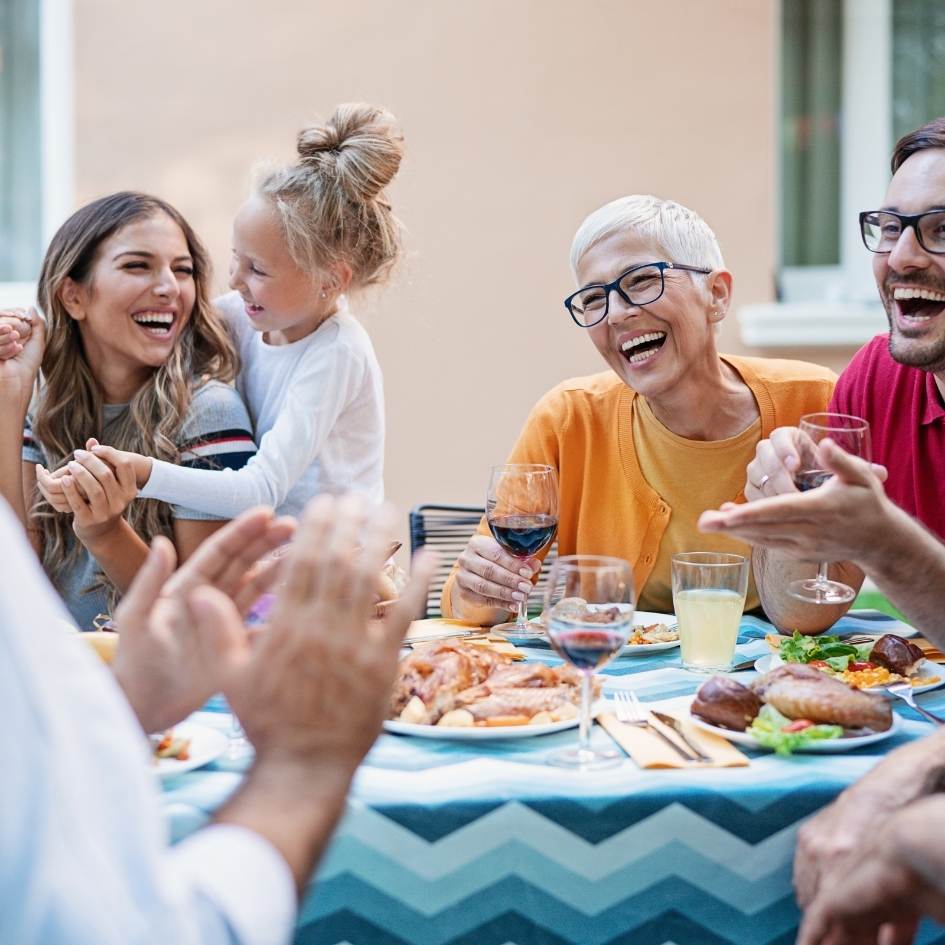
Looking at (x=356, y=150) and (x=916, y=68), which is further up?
(x=916, y=68)

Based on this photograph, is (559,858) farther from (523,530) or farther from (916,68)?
(916,68)

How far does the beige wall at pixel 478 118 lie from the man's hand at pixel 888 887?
12.3ft

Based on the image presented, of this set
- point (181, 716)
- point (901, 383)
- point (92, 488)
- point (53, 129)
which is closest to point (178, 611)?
point (181, 716)

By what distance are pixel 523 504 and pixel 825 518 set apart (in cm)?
62

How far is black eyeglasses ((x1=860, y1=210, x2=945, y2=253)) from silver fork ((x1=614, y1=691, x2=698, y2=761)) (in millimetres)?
1100

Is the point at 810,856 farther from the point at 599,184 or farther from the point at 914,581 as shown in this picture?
the point at 599,184

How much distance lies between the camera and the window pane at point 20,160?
17.1ft

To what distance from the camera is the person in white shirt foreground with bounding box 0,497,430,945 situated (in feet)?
2.59

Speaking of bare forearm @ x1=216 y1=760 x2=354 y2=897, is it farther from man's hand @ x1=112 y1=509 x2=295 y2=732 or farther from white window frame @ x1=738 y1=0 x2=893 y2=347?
white window frame @ x1=738 y1=0 x2=893 y2=347

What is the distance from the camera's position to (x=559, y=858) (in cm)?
137

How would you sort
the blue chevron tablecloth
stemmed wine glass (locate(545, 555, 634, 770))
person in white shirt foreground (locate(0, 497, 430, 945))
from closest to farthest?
person in white shirt foreground (locate(0, 497, 430, 945)) < the blue chevron tablecloth < stemmed wine glass (locate(545, 555, 634, 770))

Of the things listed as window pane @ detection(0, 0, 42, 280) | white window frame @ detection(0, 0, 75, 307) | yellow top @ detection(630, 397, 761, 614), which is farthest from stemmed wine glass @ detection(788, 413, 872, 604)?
window pane @ detection(0, 0, 42, 280)

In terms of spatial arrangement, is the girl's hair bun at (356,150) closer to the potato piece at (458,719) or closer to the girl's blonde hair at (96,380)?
the girl's blonde hair at (96,380)

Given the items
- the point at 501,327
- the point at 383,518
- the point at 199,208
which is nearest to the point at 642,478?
the point at 383,518
